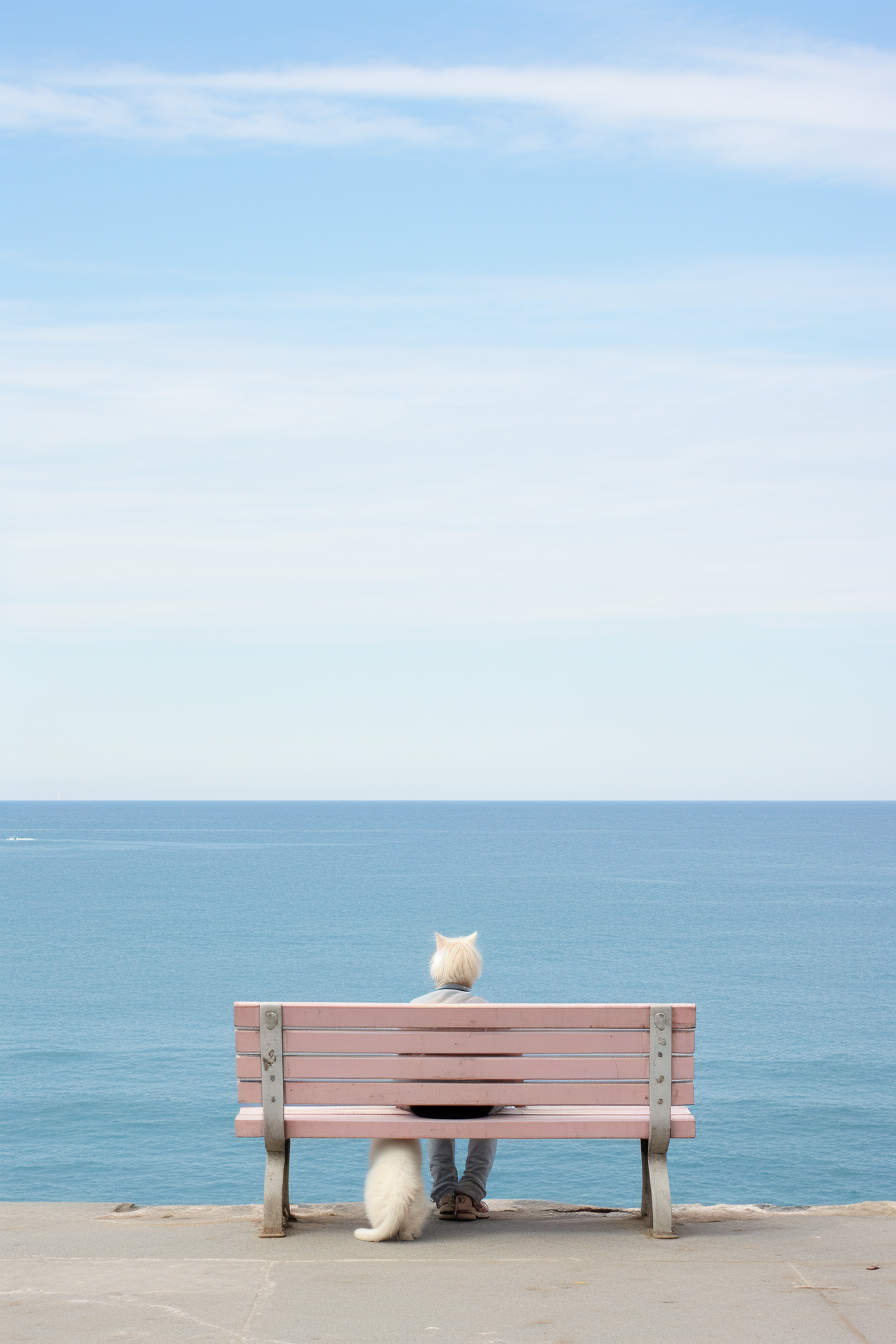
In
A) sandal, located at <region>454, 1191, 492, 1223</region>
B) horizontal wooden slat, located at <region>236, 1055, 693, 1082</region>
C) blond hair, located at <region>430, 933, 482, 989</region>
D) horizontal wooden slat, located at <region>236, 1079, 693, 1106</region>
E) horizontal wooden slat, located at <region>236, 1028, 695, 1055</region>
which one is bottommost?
sandal, located at <region>454, 1191, 492, 1223</region>

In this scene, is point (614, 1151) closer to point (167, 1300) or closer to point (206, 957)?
point (167, 1300)

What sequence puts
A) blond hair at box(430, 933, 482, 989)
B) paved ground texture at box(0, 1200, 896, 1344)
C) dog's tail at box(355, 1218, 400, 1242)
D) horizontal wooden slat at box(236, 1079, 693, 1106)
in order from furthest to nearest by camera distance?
1. blond hair at box(430, 933, 482, 989)
2. horizontal wooden slat at box(236, 1079, 693, 1106)
3. dog's tail at box(355, 1218, 400, 1242)
4. paved ground texture at box(0, 1200, 896, 1344)

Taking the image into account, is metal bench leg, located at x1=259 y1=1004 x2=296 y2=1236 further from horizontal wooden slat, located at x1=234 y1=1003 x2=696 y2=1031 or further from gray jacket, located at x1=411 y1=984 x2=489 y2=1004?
gray jacket, located at x1=411 y1=984 x2=489 y2=1004

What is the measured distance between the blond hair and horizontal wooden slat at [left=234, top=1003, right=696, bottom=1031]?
1.71ft

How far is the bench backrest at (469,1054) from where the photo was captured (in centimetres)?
497

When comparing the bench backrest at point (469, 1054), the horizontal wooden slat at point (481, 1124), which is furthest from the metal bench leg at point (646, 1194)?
the bench backrest at point (469, 1054)

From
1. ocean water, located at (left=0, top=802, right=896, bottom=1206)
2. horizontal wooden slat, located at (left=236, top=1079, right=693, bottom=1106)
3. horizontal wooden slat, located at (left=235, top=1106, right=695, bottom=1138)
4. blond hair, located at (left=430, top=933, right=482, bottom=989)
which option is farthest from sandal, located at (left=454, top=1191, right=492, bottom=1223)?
ocean water, located at (left=0, top=802, right=896, bottom=1206)

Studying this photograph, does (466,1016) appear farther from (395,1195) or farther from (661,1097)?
(661,1097)

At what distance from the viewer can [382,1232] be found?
4926 mm

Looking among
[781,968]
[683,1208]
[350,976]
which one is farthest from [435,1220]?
[781,968]

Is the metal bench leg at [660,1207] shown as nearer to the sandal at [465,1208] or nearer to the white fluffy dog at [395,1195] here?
the sandal at [465,1208]

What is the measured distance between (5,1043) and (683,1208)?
4561cm

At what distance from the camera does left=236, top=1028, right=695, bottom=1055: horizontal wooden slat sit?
4988 millimetres

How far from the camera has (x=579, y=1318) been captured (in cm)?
405
